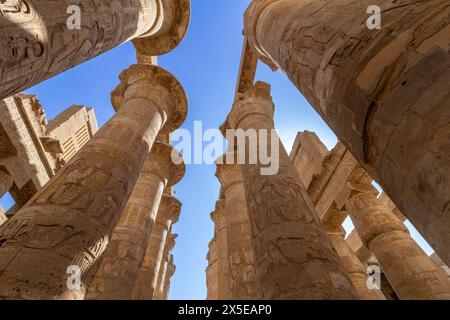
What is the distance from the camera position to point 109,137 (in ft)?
17.5

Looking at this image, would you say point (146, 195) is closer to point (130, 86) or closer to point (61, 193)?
point (130, 86)

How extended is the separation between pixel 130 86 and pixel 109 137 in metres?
3.36

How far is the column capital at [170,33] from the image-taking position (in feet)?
28.8

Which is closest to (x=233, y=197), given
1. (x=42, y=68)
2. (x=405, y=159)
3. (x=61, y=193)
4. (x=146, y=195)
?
(x=146, y=195)

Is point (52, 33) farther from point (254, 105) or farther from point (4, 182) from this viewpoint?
point (4, 182)

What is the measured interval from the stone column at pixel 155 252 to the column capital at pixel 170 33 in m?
5.73

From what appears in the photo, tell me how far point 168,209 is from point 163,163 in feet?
8.61

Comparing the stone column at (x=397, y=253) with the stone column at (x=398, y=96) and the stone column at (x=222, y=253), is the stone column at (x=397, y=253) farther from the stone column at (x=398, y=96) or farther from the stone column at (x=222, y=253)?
the stone column at (x=398, y=96)

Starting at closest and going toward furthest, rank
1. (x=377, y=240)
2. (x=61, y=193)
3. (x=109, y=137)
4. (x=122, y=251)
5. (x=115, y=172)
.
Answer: (x=61, y=193) < (x=115, y=172) < (x=109, y=137) < (x=122, y=251) < (x=377, y=240)

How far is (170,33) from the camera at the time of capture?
9.16 metres

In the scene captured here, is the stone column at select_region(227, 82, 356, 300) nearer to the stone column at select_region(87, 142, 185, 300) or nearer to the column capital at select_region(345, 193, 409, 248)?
the stone column at select_region(87, 142, 185, 300)

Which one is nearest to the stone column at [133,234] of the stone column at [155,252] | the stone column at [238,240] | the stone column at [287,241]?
the stone column at [155,252]

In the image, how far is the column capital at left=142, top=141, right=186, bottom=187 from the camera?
9492 mm

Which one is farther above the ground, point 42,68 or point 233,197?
point 233,197
